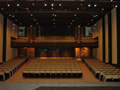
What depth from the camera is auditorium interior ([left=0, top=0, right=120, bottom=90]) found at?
877cm

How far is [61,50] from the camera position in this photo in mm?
22562

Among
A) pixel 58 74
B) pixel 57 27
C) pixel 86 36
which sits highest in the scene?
pixel 57 27

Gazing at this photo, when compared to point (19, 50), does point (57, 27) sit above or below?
above

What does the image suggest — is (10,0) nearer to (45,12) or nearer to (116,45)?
(45,12)

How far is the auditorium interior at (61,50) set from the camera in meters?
8.77

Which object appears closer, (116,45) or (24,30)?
(116,45)

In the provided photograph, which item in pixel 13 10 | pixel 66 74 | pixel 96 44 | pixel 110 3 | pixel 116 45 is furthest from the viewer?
pixel 96 44

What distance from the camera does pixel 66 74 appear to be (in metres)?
10.5

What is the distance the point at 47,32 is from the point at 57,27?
1983 mm

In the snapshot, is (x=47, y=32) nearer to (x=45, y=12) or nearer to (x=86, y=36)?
(x=86, y=36)

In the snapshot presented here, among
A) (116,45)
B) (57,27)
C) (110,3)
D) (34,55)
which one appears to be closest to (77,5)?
(110,3)

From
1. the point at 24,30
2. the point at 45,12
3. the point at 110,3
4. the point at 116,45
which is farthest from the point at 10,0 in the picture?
the point at 24,30

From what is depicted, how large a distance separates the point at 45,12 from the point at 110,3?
6599 mm

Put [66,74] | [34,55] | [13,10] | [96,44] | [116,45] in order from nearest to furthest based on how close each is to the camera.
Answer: [66,74] < [116,45] < [13,10] < [96,44] < [34,55]
